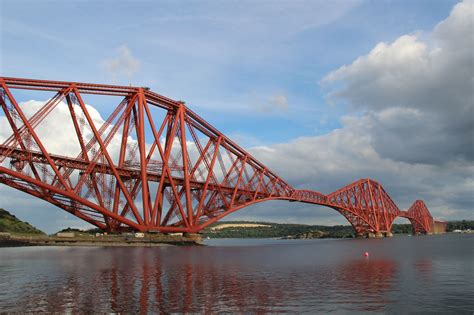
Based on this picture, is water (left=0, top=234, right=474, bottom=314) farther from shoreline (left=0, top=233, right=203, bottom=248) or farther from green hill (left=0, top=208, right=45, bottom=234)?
green hill (left=0, top=208, right=45, bottom=234)

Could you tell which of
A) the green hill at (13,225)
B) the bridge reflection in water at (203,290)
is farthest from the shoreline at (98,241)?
the bridge reflection in water at (203,290)

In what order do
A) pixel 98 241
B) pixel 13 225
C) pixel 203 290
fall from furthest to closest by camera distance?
pixel 13 225 → pixel 98 241 → pixel 203 290

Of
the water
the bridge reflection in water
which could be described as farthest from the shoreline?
the bridge reflection in water

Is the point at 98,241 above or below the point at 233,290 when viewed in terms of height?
above

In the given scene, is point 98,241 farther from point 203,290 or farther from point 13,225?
point 203,290

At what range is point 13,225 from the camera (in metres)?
106

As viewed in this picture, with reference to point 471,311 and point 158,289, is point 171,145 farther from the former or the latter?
point 471,311

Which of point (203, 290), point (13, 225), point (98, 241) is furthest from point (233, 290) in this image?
point (13, 225)

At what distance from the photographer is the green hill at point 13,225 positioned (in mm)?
101438

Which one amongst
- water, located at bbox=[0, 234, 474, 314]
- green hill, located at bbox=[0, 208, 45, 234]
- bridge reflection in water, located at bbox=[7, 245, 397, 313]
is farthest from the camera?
green hill, located at bbox=[0, 208, 45, 234]

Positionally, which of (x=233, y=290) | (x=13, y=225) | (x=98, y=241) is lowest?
(x=233, y=290)

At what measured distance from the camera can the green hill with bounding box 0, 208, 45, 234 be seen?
10144 centimetres

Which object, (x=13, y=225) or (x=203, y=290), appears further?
(x=13, y=225)

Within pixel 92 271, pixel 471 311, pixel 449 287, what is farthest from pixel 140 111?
pixel 471 311
